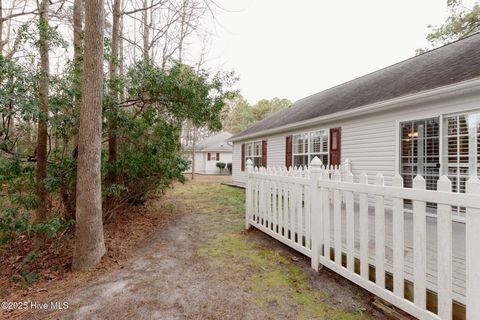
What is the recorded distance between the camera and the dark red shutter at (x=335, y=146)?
6.95 metres

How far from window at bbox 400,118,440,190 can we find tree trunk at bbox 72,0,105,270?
19.9 feet

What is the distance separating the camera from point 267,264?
3.09m

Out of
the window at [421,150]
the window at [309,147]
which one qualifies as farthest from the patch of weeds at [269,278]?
the window at [309,147]

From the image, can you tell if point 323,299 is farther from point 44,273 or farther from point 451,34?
point 451,34

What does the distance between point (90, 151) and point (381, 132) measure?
6.08 meters

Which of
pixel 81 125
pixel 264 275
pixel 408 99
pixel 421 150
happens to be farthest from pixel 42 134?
pixel 421 150

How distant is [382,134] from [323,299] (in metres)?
4.78

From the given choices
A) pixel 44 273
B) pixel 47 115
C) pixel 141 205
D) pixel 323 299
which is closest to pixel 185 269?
pixel 323 299

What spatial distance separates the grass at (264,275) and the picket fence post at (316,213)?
0.27 metres

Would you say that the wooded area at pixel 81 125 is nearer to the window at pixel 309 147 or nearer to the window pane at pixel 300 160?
the window at pixel 309 147

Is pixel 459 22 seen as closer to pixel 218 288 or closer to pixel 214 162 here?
pixel 218 288

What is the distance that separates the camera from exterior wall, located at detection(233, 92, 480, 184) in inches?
178

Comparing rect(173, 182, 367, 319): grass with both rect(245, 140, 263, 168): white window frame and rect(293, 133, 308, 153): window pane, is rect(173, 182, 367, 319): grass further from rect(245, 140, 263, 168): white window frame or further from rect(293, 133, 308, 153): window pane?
rect(245, 140, 263, 168): white window frame

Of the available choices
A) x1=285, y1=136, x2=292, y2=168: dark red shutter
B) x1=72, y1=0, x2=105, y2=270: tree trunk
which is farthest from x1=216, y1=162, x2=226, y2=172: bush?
x1=72, y1=0, x2=105, y2=270: tree trunk
